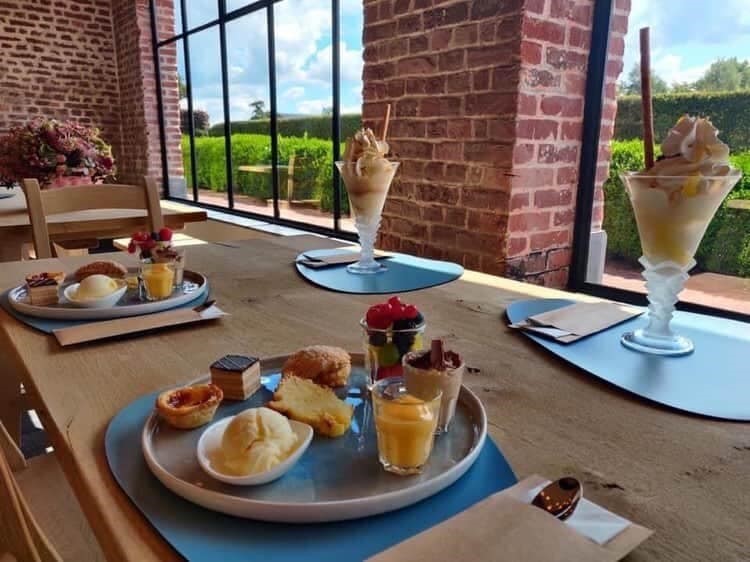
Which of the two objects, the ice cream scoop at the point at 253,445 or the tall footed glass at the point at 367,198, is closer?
the ice cream scoop at the point at 253,445

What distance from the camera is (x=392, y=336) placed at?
726 millimetres

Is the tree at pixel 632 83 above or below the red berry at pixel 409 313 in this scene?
above

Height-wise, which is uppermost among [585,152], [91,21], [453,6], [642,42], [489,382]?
[91,21]

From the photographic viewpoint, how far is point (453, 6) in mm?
1865

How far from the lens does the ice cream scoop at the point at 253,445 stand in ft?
1.71

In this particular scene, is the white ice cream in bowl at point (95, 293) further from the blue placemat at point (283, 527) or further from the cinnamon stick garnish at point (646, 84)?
the cinnamon stick garnish at point (646, 84)

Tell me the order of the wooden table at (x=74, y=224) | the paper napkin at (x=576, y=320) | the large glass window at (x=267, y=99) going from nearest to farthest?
1. the paper napkin at (x=576, y=320)
2. the wooden table at (x=74, y=224)
3. the large glass window at (x=267, y=99)

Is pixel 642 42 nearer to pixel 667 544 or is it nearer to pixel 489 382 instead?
pixel 489 382

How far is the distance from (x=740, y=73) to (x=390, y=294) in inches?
48.6

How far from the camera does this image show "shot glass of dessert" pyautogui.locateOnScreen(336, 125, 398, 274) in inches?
52.5

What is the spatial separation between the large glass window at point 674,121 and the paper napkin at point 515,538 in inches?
45.8

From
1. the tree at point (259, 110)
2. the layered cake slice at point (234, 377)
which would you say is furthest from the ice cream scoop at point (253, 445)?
the tree at point (259, 110)

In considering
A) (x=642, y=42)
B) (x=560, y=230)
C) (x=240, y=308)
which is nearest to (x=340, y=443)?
(x=240, y=308)

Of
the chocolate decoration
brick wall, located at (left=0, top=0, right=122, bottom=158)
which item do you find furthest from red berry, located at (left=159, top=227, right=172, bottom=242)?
brick wall, located at (left=0, top=0, right=122, bottom=158)
